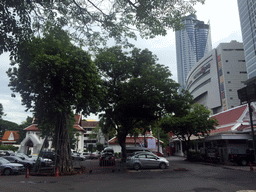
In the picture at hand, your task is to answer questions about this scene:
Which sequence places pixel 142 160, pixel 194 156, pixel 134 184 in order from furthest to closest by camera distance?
pixel 194 156 → pixel 142 160 → pixel 134 184

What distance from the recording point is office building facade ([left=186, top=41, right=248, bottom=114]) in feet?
241

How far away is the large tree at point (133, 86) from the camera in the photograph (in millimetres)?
20859

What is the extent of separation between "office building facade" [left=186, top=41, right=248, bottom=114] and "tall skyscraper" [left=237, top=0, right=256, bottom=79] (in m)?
4.59

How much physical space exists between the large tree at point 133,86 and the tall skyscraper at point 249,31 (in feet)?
188

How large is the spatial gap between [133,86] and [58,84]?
7.56m

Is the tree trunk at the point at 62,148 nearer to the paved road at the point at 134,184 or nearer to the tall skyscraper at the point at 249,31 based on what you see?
the paved road at the point at 134,184

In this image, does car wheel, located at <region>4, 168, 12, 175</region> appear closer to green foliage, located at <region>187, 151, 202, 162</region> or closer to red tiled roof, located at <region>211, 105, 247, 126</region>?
green foliage, located at <region>187, 151, 202, 162</region>

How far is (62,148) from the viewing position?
1655 centimetres

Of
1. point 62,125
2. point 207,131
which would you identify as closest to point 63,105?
point 62,125

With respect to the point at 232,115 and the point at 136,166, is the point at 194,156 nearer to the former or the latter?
the point at 232,115

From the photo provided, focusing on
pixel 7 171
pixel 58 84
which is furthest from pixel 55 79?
pixel 7 171

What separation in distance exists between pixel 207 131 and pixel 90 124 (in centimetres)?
5360

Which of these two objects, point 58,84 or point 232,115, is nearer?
point 58,84

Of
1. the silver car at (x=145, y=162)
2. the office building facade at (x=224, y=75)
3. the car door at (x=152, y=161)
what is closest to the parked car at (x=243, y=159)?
the silver car at (x=145, y=162)
